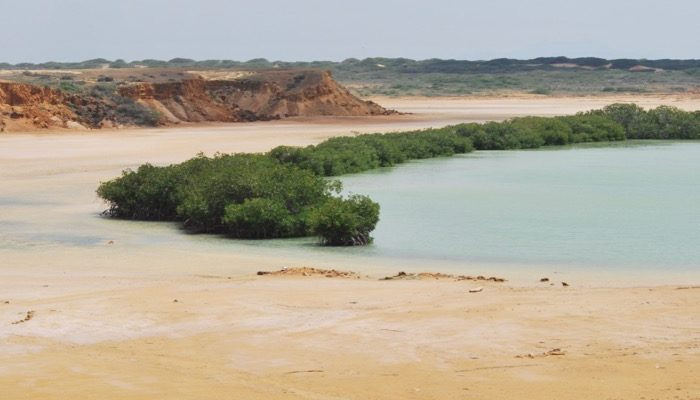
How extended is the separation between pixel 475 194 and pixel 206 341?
1423 centimetres

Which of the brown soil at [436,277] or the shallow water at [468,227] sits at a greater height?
the brown soil at [436,277]

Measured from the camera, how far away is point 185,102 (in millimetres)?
48625

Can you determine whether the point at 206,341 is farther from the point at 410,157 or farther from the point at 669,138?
the point at 669,138

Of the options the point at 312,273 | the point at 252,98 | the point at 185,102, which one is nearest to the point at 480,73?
the point at 252,98

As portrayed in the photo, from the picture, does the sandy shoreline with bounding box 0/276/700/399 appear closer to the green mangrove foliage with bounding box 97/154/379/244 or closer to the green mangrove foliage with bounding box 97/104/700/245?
the green mangrove foliage with bounding box 97/104/700/245

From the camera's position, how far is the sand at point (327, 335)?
274 inches

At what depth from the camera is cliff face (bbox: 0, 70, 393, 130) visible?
137 feet

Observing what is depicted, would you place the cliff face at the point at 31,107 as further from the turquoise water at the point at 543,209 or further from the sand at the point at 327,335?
the sand at the point at 327,335

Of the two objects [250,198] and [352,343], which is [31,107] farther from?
[352,343]

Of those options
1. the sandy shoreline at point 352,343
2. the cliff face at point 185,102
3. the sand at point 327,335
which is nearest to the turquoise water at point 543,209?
the sand at point 327,335

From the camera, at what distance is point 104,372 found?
24.0 ft

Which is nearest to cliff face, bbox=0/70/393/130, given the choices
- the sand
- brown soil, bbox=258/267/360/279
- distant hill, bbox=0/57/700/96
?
distant hill, bbox=0/57/700/96

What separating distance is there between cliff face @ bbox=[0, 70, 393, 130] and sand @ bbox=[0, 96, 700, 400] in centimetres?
2948

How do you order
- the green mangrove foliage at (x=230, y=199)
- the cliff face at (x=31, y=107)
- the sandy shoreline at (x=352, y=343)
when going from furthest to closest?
the cliff face at (x=31, y=107) → the green mangrove foliage at (x=230, y=199) → the sandy shoreline at (x=352, y=343)
